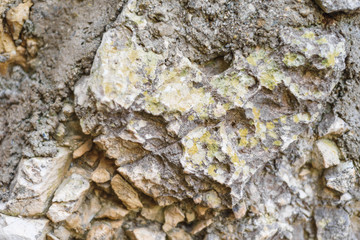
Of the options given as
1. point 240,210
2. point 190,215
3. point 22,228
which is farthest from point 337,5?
point 22,228

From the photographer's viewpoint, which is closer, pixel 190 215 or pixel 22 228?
pixel 22 228

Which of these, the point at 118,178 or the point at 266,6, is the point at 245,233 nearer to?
the point at 118,178

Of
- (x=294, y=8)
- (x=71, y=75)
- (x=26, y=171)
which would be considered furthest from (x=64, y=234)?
(x=294, y=8)

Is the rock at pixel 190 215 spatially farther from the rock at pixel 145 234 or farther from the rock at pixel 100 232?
the rock at pixel 100 232

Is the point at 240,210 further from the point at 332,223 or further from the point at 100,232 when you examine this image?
the point at 100,232

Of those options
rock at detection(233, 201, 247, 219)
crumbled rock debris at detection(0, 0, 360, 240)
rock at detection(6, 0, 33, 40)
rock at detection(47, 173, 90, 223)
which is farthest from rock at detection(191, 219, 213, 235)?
rock at detection(6, 0, 33, 40)

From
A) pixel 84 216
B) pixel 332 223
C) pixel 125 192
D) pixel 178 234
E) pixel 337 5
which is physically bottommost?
pixel 84 216
